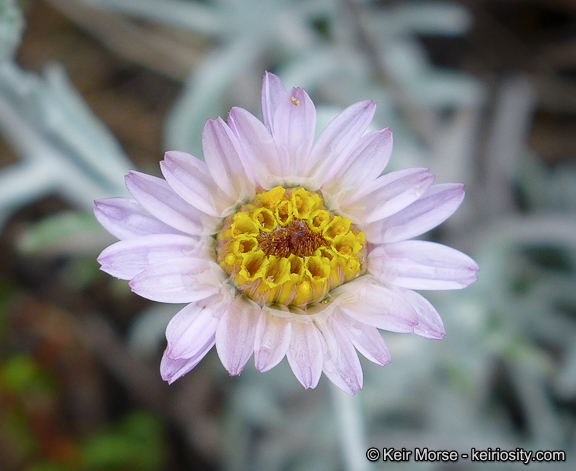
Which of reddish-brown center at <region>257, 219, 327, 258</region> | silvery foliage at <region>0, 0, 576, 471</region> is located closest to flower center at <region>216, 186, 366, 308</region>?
reddish-brown center at <region>257, 219, 327, 258</region>

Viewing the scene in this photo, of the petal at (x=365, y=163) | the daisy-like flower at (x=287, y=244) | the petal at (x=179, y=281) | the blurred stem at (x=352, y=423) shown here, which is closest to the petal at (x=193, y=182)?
the daisy-like flower at (x=287, y=244)

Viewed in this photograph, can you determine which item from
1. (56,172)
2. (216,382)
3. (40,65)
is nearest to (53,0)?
(40,65)

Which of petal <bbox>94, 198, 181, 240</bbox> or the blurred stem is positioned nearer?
petal <bbox>94, 198, 181, 240</bbox>

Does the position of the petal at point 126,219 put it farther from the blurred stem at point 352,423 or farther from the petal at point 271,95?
the blurred stem at point 352,423

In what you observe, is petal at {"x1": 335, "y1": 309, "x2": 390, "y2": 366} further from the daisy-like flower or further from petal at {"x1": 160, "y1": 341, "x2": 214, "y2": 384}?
petal at {"x1": 160, "y1": 341, "x2": 214, "y2": 384}

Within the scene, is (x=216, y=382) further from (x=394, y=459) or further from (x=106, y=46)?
(x=106, y=46)
